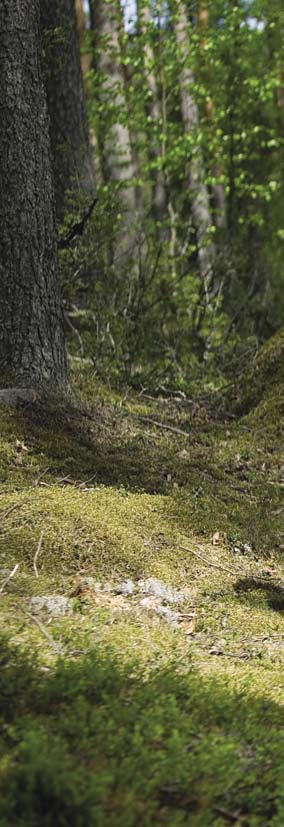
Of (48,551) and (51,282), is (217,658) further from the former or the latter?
(51,282)

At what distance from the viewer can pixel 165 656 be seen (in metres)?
3.13

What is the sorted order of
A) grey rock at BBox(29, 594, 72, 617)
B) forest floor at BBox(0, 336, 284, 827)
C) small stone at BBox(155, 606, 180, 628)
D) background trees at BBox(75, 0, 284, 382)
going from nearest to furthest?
1. forest floor at BBox(0, 336, 284, 827)
2. grey rock at BBox(29, 594, 72, 617)
3. small stone at BBox(155, 606, 180, 628)
4. background trees at BBox(75, 0, 284, 382)

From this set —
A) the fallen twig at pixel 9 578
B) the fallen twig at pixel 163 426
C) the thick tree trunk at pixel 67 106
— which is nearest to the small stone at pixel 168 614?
the fallen twig at pixel 9 578

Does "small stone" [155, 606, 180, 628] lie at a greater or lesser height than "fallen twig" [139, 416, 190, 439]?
greater

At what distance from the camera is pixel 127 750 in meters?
2.02

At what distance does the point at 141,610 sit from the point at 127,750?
165 cm

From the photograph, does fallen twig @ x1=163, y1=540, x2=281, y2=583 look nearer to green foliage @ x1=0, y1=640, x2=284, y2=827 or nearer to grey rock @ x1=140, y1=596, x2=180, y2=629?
grey rock @ x1=140, y1=596, x2=180, y2=629

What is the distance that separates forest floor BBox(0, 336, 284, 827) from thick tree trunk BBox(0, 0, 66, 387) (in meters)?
0.49

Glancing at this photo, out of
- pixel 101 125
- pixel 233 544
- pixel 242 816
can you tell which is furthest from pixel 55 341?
pixel 101 125

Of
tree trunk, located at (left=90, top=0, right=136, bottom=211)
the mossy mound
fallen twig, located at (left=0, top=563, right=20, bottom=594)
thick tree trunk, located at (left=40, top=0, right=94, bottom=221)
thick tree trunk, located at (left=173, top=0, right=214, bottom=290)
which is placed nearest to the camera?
fallen twig, located at (left=0, top=563, right=20, bottom=594)

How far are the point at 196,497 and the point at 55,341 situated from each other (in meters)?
1.74

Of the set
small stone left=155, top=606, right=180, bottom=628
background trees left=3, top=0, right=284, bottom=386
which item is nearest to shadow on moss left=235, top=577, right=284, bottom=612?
small stone left=155, top=606, right=180, bottom=628

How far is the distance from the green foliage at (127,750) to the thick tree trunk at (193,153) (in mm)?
10956

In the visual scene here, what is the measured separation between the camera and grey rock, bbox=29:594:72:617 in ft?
10.7
